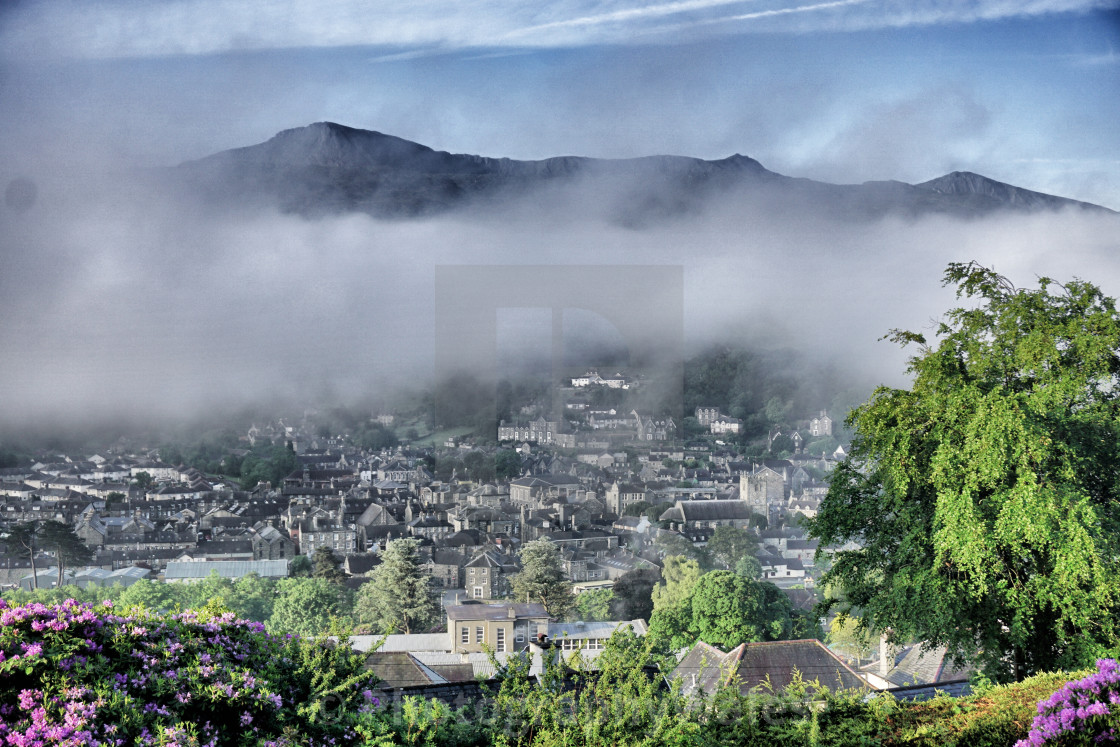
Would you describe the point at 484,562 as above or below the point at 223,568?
above

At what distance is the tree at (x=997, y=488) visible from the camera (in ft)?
18.0

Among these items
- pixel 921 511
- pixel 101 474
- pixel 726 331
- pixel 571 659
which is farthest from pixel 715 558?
pixel 726 331

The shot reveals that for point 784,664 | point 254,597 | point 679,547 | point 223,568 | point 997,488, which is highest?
point 997,488

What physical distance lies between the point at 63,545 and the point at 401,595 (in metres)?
16.9

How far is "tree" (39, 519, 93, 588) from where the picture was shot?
2839 centimetres

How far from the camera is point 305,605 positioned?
1934 cm

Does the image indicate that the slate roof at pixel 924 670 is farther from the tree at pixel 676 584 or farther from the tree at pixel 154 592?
the tree at pixel 154 592

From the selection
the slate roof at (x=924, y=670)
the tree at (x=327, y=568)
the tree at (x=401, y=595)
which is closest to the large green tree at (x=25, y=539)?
the tree at (x=327, y=568)

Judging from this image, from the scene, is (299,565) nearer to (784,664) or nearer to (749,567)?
(749,567)

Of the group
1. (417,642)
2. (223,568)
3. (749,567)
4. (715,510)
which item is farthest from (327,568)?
(715,510)

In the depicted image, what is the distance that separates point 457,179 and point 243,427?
30.8 meters

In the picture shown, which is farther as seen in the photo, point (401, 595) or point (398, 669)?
point (401, 595)

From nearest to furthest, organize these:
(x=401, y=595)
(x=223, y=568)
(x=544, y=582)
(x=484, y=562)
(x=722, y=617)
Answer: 1. (x=722, y=617)
2. (x=401, y=595)
3. (x=544, y=582)
4. (x=484, y=562)
5. (x=223, y=568)

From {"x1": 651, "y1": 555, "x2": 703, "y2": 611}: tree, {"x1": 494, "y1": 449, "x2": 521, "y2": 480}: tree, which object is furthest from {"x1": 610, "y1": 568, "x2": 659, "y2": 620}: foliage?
{"x1": 494, "y1": 449, "x2": 521, "y2": 480}: tree
